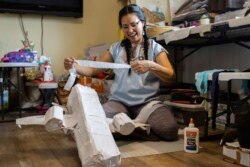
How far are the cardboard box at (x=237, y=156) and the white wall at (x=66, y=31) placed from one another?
2175mm

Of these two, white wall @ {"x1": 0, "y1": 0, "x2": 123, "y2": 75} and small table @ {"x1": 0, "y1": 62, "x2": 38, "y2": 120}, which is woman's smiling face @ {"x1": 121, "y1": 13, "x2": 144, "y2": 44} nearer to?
small table @ {"x1": 0, "y1": 62, "x2": 38, "y2": 120}

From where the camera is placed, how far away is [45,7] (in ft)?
9.78

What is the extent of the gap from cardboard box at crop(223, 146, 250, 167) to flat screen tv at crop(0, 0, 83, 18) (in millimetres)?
2269

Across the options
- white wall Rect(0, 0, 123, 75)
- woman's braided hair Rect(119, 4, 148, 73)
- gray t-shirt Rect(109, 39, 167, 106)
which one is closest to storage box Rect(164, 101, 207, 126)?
gray t-shirt Rect(109, 39, 167, 106)

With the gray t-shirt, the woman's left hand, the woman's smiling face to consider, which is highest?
the woman's smiling face

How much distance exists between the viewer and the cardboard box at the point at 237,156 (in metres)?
1.23

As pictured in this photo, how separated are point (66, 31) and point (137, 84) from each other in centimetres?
160

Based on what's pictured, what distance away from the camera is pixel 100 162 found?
3.56 feet

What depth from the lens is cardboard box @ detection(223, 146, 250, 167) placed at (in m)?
1.23

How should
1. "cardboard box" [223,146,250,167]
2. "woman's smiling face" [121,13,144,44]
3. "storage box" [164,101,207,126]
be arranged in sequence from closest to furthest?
"cardboard box" [223,146,250,167], "woman's smiling face" [121,13,144,44], "storage box" [164,101,207,126]

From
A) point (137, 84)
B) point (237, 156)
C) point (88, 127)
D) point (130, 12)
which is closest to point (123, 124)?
point (88, 127)

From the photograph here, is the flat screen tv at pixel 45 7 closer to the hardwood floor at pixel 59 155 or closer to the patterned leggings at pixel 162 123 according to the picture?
the hardwood floor at pixel 59 155

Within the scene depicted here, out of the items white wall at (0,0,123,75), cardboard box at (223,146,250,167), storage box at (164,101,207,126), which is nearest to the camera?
cardboard box at (223,146,250,167)

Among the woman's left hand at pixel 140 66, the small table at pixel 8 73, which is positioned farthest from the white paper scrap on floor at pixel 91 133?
the small table at pixel 8 73
